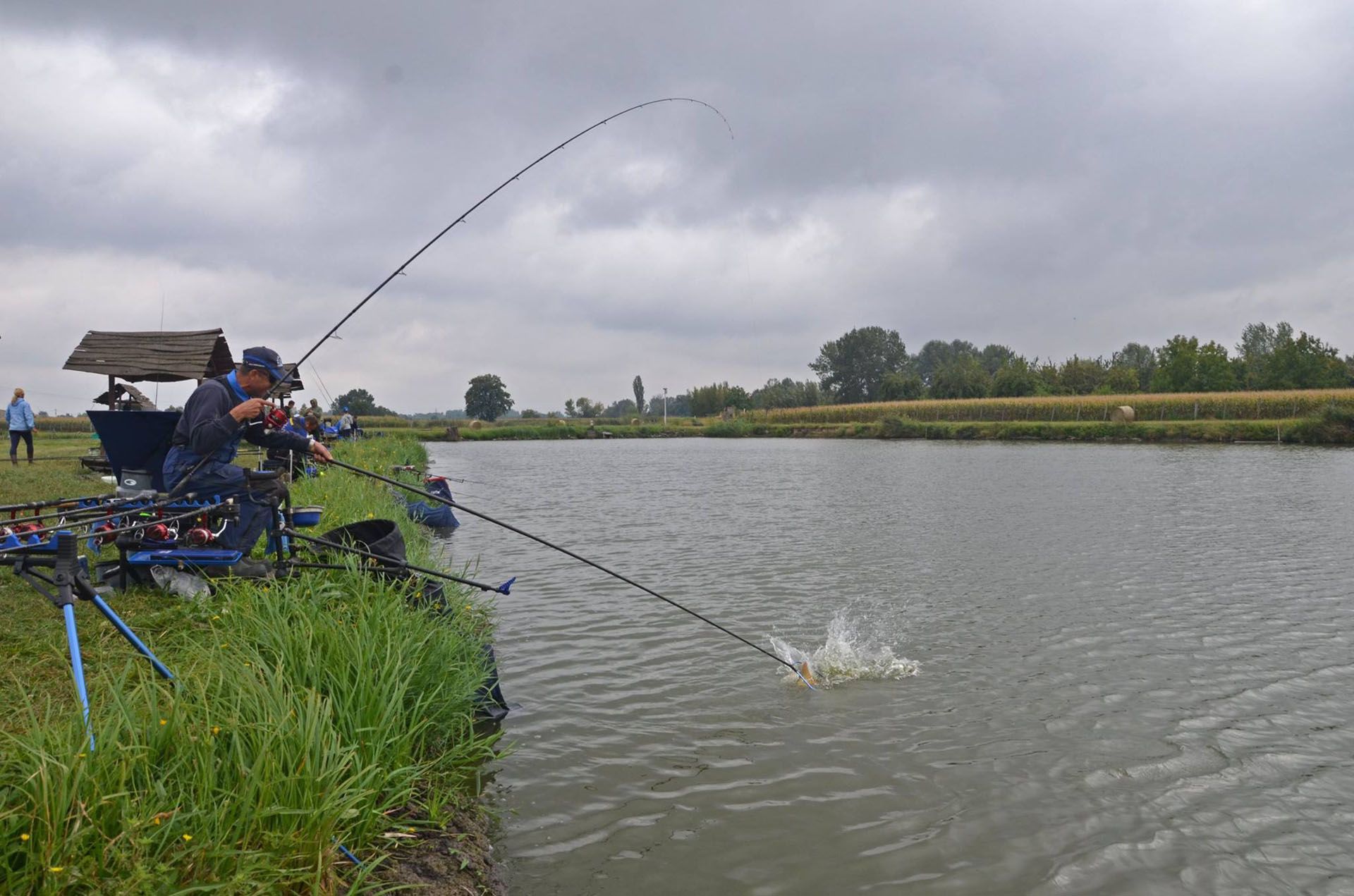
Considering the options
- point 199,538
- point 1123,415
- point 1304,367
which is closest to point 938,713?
point 199,538

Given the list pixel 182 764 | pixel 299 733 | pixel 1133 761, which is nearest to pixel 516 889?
pixel 299 733

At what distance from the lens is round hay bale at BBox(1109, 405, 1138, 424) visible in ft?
170

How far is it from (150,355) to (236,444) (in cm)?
981

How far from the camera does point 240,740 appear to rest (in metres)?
3.26

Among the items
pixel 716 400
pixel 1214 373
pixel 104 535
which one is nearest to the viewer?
pixel 104 535

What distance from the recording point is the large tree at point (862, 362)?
122 meters

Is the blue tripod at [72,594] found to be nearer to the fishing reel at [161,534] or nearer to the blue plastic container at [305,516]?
the fishing reel at [161,534]

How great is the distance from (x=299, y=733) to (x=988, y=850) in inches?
134

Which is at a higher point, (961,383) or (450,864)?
(961,383)

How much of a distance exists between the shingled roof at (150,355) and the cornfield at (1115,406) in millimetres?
47009

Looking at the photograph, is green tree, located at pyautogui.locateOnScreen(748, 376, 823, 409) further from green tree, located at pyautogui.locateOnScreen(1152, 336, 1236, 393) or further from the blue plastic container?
the blue plastic container

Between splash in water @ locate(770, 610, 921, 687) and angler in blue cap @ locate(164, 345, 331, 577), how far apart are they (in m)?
4.17

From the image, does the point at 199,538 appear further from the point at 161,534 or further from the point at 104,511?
the point at 104,511

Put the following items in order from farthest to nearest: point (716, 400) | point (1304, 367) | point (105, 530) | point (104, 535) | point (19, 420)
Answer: point (716, 400), point (1304, 367), point (19, 420), point (104, 535), point (105, 530)
